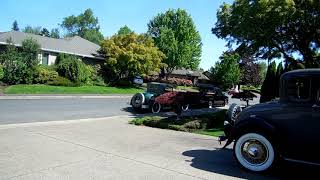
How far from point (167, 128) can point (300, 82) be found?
6.31m

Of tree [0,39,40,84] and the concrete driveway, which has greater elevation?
tree [0,39,40,84]

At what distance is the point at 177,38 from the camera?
58750mm

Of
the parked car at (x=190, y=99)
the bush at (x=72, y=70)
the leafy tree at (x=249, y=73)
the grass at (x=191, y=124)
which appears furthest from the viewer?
the leafy tree at (x=249, y=73)

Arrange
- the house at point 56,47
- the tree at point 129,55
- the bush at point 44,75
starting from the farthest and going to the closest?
the tree at point 129,55
the house at point 56,47
the bush at point 44,75

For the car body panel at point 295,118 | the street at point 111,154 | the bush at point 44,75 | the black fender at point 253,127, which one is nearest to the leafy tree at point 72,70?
the bush at point 44,75

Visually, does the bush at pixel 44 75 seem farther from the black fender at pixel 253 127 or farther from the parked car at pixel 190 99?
the black fender at pixel 253 127

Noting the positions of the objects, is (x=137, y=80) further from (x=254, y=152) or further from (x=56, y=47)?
(x=254, y=152)

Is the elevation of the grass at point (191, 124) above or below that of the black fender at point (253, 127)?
below

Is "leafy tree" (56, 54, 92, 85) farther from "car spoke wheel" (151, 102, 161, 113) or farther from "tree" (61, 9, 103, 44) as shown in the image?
"tree" (61, 9, 103, 44)

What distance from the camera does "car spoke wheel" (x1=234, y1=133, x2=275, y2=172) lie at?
6840 millimetres

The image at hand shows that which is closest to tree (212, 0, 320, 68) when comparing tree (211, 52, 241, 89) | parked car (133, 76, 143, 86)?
parked car (133, 76, 143, 86)

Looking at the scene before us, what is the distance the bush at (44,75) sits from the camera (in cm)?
3191

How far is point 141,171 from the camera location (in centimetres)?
652

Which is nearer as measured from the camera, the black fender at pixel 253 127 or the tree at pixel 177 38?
the black fender at pixel 253 127
